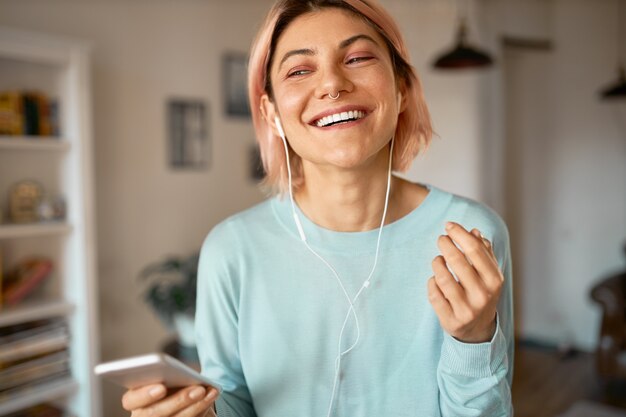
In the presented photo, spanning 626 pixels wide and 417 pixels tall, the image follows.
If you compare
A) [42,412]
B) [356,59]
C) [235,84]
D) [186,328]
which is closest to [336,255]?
[356,59]

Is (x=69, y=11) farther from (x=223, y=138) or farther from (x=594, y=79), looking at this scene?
(x=594, y=79)

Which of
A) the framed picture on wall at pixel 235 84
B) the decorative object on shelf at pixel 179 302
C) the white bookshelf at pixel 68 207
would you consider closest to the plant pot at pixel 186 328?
the decorative object on shelf at pixel 179 302

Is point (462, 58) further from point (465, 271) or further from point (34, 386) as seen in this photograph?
point (34, 386)

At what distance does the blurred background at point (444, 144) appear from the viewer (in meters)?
2.92

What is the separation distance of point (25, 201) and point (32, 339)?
64 centimetres

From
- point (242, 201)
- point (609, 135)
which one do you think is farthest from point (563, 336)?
point (242, 201)

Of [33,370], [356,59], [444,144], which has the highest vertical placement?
[444,144]

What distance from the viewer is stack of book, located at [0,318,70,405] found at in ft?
7.41

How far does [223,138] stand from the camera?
354cm

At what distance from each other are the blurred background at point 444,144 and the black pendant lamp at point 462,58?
0.14 metres

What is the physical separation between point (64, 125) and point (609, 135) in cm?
402

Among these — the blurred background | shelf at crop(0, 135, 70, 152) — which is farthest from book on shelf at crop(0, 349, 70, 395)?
shelf at crop(0, 135, 70, 152)

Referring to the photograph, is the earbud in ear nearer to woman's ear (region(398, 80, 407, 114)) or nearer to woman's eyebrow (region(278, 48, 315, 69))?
woman's eyebrow (region(278, 48, 315, 69))

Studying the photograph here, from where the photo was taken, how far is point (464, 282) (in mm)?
744
